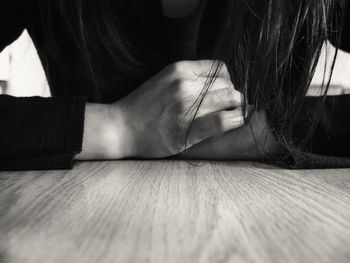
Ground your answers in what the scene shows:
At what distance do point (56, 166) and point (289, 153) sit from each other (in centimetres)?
30

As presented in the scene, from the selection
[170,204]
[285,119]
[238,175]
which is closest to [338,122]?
[285,119]

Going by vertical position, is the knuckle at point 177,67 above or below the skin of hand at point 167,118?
above

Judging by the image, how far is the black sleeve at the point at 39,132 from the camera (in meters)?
0.41

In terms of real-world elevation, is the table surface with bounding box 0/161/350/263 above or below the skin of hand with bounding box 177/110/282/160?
below

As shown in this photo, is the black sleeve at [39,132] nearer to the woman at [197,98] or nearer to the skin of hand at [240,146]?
the woman at [197,98]

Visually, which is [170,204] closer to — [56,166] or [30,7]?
[56,166]

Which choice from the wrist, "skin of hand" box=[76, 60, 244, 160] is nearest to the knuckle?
"skin of hand" box=[76, 60, 244, 160]

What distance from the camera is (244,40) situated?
43 centimetres

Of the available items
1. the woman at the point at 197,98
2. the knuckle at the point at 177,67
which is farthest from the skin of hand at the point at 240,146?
the knuckle at the point at 177,67

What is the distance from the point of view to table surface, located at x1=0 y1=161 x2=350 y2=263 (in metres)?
0.19

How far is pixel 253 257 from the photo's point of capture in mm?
179

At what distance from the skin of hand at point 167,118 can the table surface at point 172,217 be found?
9 centimetres

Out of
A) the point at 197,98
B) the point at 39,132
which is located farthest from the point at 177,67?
the point at 39,132

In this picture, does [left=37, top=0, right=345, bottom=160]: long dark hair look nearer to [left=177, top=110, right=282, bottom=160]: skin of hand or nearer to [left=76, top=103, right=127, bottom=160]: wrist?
[left=177, top=110, right=282, bottom=160]: skin of hand
